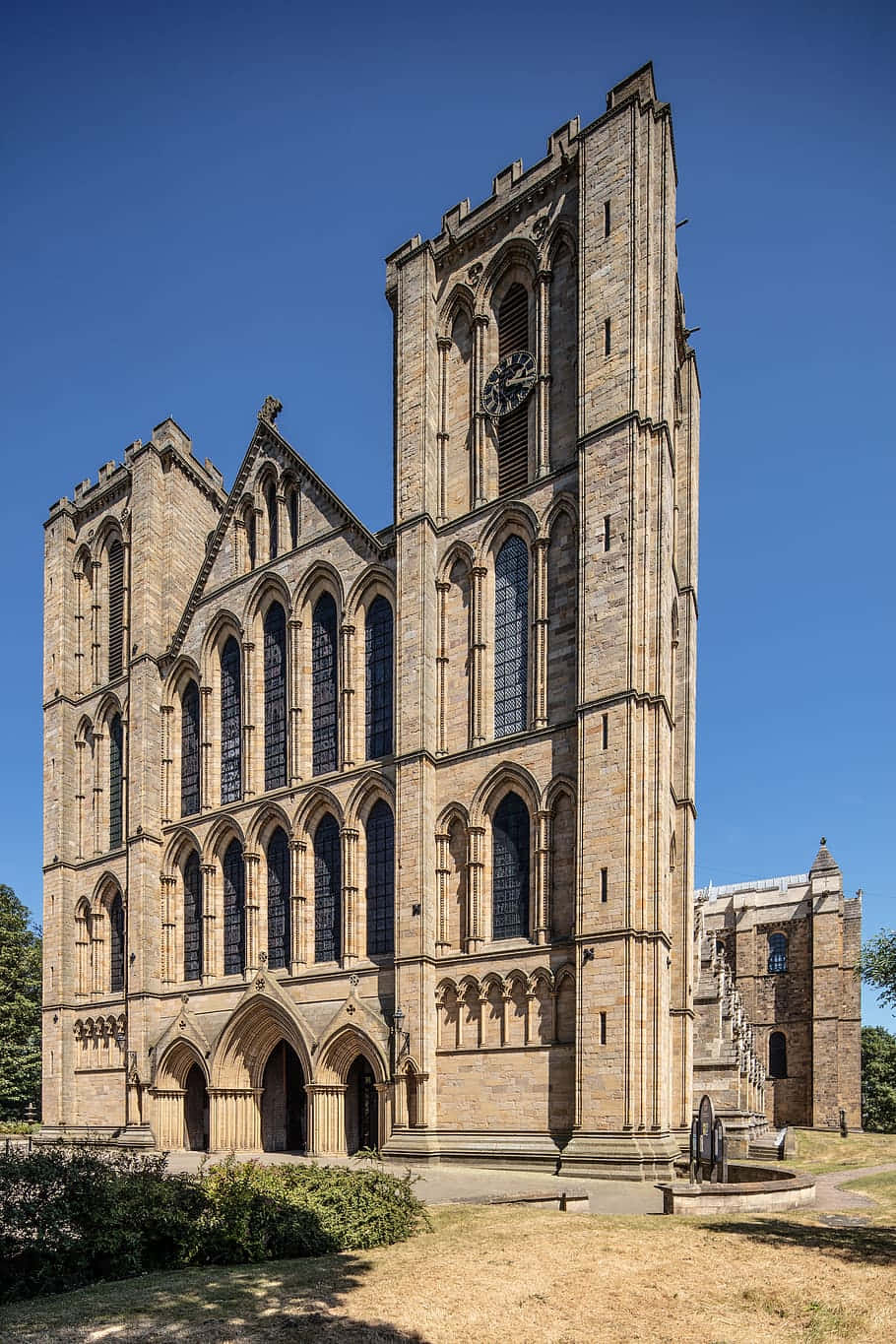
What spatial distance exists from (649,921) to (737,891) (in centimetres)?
4618

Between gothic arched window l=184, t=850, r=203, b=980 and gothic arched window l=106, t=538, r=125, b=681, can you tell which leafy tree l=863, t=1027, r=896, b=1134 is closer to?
gothic arched window l=184, t=850, r=203, b=980

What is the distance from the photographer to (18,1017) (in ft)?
164

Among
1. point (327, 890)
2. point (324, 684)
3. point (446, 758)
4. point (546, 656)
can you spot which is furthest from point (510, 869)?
point (324, 684)

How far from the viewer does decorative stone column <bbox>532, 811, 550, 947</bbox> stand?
2608 centimetres

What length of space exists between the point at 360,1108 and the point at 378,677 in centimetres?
1219

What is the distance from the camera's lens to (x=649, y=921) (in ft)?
80.8

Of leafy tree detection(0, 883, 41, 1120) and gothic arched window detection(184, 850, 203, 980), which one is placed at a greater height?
gothic arched window detection(184, 850, 203, 980)

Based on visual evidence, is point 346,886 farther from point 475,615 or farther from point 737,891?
point 737,891

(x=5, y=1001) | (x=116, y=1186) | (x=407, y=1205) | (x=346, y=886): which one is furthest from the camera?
(x=5, y=1001)

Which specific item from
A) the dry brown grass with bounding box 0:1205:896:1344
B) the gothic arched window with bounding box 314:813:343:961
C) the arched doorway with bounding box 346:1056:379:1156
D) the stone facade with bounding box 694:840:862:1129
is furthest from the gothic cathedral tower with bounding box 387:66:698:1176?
the stone facade with bounding box 694:840:862:1129

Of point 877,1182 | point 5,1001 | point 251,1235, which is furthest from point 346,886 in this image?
point 5,1001

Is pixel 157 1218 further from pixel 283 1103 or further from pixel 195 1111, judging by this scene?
pixel 195 1111

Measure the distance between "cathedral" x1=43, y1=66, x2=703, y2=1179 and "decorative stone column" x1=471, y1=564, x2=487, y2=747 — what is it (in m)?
0.08

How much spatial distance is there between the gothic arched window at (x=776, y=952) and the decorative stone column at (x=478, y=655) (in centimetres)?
3900
